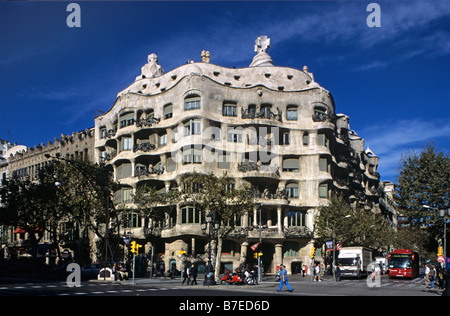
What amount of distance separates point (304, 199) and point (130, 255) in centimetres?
2306

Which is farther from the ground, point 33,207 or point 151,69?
point 151,69

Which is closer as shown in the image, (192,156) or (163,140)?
(192,156)

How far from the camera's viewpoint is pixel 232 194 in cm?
4381

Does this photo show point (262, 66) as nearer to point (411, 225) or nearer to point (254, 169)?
point (254, 169)

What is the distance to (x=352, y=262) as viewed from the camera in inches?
1957

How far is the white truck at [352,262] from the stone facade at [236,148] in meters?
8.98

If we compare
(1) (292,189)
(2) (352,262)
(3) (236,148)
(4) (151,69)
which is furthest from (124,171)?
(2) (352,262)

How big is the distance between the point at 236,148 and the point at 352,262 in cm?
1895

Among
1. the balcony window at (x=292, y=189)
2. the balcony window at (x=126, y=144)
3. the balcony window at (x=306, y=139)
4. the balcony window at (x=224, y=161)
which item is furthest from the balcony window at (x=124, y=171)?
the balcony window at (x=306, y=139)

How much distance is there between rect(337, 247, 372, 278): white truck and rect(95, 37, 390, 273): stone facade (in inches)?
354

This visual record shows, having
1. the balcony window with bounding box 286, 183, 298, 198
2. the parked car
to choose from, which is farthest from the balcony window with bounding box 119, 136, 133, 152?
the parked car

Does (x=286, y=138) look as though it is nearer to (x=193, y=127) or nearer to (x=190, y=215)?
(x=193, y=127)

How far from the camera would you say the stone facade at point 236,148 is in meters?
57.0
